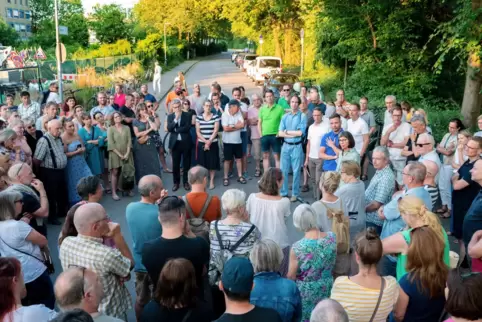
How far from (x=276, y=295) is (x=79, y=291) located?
1311mm

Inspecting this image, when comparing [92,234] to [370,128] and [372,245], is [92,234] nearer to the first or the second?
[372,245]

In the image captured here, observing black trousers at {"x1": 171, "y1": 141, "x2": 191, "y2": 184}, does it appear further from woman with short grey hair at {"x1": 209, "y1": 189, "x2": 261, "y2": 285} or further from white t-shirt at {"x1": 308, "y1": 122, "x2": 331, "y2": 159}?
woman with short grey hair at {"x1": 209, "y1": 189, "x2": 261, "y2": 285}

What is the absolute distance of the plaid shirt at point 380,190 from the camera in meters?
5.67

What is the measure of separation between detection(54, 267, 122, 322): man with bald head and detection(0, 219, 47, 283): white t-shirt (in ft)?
4.25

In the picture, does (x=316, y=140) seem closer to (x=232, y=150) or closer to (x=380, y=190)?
(x=232, y=150)

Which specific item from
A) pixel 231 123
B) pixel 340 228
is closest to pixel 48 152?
pixel 231 123

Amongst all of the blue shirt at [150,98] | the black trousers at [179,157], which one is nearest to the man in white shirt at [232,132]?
the black trousers at [179,157]

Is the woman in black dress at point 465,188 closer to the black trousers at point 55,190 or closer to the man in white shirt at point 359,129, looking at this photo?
the man in white shirt at point 359,129

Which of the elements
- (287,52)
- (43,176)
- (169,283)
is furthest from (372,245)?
(287,52)

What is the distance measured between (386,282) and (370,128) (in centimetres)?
686

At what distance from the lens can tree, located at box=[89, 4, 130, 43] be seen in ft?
160

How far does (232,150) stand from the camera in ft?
32.1

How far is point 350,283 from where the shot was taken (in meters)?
3.38

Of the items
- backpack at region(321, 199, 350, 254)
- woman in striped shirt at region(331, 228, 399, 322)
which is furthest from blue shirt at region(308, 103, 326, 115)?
woman in striped shirt at region(331, 228, 399, 322)
